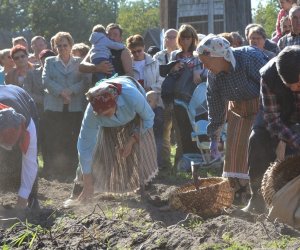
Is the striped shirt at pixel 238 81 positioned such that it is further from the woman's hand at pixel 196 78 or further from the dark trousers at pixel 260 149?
the woman's hand at pixel 196 78

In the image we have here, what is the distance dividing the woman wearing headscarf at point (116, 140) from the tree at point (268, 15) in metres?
32.6

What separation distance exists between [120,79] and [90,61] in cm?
219

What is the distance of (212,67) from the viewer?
762cm

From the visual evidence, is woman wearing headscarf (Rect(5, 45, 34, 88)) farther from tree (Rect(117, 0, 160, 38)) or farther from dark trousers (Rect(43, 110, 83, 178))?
tree (Rect(117, 0, 160, 38))

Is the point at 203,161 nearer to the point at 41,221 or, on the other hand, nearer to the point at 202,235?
the point at 41,221

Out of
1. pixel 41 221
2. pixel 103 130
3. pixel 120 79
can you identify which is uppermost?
pixel 120 79

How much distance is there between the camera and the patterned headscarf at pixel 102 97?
777cm

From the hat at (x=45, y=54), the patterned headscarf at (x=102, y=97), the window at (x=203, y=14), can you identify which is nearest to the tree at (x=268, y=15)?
the window at (x=203, y=14)

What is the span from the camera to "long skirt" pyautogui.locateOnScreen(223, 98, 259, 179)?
26.5 ft

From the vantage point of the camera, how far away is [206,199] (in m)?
7.64

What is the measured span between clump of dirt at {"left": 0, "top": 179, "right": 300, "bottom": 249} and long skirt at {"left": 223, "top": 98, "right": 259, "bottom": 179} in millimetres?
658

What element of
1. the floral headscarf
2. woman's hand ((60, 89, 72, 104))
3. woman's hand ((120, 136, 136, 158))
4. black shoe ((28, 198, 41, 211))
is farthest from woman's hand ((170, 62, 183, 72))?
the floral headscarf

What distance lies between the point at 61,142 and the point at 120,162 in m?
2.58

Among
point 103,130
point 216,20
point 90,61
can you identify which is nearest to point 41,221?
point 103,130
